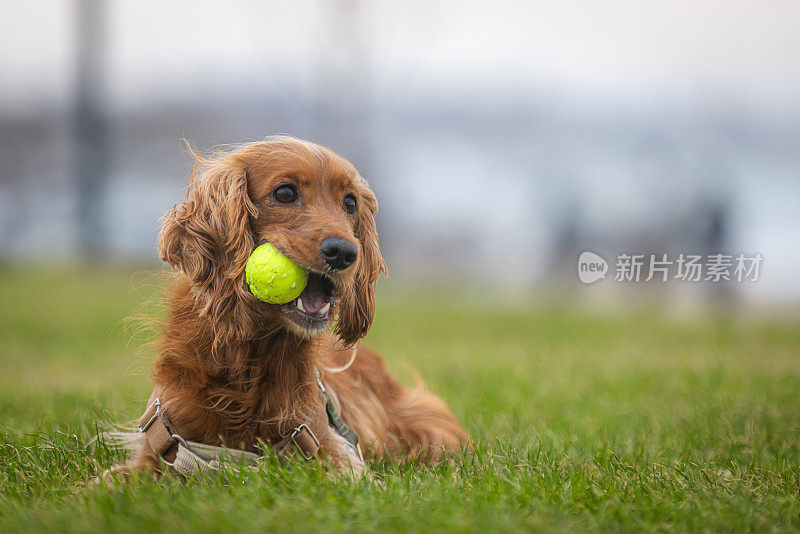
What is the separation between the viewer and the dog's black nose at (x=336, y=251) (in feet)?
8.78

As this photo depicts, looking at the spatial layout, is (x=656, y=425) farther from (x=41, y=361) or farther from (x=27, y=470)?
(x=41, y=361)

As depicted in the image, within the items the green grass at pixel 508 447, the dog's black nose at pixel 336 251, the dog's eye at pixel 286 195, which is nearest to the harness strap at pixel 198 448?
the green grass at pixel 508 447

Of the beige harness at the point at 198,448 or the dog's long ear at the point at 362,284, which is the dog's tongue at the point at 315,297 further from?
the beige harness at the point at 198,448

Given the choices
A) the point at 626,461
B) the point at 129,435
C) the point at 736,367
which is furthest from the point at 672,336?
the point at 129,435

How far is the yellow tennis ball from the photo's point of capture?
8.81ft

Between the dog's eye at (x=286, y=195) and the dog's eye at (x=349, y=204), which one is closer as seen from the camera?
the dog's eye at (x=286, y=195)

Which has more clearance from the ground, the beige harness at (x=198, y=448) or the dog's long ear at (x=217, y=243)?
the dog's long ear at (x=217, y=243)

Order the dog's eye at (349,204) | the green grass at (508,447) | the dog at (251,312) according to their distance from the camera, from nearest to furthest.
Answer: the green grass at (508,447), the dog at (251,312), the dog's eye at (349,204)

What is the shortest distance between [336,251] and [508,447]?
1.38 metres

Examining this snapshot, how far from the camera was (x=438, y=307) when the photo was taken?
13531 millimetres

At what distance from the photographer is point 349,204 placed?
124 inches

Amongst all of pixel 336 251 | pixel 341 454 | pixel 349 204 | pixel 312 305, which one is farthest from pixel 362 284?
pixel 341 454

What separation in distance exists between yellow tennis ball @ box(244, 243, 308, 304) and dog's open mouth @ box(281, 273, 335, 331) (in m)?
0.06

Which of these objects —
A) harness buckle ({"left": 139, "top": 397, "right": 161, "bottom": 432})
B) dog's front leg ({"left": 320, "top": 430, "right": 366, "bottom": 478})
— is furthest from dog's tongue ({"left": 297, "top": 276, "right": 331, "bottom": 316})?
harness buckle ({"left": 139, "top": 397, "right": 161, "bottom": 432})
